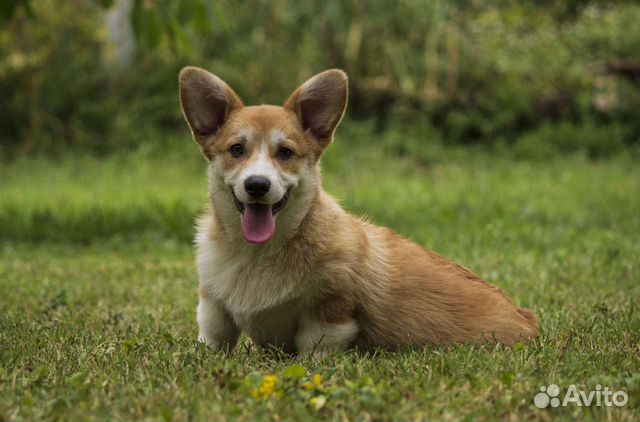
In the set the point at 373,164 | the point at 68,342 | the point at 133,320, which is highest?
the point at 68,342

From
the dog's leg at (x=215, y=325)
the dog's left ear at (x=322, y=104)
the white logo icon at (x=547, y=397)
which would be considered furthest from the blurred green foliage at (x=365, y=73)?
the white logo icon at (x=547, y=397)

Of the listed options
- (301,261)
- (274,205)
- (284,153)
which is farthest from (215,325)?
(284,153)

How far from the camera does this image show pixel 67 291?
641 cm

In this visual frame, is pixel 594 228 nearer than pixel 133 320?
No

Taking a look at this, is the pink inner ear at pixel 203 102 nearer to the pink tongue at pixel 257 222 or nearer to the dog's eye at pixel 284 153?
the dog's eye at pixel 284 153

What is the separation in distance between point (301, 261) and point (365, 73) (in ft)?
39.8

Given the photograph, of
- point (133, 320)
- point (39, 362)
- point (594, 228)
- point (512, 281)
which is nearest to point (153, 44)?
point (133, 320)

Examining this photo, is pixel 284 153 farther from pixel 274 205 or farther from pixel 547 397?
pixel 547 397

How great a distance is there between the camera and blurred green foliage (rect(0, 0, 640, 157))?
A: 47.5ft

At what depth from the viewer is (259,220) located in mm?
4301

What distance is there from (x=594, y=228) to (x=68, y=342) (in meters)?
6.05

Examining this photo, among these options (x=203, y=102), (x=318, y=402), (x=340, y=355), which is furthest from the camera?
(x=203, y=102)

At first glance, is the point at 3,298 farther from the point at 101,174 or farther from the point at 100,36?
the point at 100,36

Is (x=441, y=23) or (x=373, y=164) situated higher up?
(x=441, y=23)
